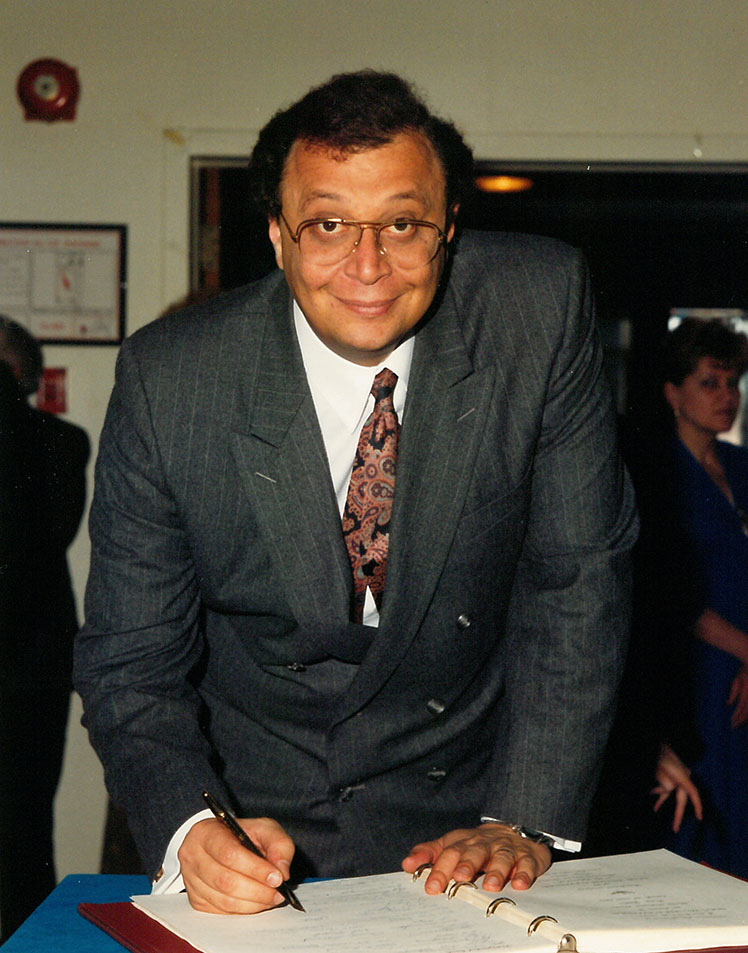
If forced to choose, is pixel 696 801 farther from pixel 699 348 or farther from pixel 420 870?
pixel 420 870

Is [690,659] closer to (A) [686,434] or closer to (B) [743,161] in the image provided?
(A) [686,434]

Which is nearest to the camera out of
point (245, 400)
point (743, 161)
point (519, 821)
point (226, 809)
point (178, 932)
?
point (178, 932)

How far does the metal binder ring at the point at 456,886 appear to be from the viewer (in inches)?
42.6

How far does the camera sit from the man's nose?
1.35 m

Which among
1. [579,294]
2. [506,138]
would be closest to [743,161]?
[506,138]

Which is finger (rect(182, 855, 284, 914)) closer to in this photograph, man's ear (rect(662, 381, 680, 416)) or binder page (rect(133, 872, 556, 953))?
binder page (rect(133, 872, 556, 953))

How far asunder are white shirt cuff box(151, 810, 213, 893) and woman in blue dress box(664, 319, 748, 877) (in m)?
1.82

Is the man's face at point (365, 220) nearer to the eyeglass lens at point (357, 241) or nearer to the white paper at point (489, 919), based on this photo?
the eyeglass lens at point (357, 241)

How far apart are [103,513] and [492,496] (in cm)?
51

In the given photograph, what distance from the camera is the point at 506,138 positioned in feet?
10.5

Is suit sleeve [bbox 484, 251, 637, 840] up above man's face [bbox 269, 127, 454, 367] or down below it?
below

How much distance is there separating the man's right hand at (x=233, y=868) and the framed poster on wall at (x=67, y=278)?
2273 mm

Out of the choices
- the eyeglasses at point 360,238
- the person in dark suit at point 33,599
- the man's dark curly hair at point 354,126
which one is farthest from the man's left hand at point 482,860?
the person in dark suit at point 33,599

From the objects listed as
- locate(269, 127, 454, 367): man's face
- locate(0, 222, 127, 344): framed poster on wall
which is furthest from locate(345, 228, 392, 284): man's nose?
locate(0, 222, 127, 344): framed poster on wall
